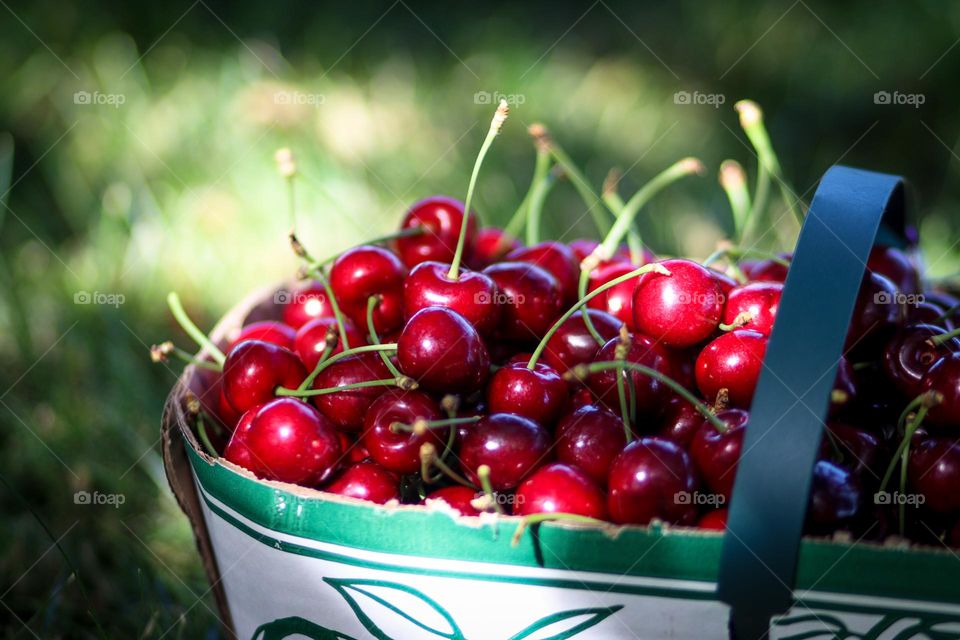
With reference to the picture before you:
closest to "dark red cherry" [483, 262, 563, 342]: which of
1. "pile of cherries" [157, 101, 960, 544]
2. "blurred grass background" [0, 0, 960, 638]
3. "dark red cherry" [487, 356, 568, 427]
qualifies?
"pile of cherries" [157, 101, 960, 544]

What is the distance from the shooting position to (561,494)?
3.19 feet

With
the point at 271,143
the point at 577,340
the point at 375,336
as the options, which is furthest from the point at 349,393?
the point at 271,143

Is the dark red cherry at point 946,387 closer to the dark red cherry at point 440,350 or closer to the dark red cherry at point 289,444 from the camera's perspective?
the dark red cherry at point 440,350

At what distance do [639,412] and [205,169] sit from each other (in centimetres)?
180

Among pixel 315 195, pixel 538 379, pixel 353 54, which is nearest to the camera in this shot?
pixel 538 379

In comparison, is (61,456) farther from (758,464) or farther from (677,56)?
(677,56)

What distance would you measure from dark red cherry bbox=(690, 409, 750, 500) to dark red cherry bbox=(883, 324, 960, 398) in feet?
0.77

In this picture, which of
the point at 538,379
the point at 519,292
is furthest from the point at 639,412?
the point at 519,292

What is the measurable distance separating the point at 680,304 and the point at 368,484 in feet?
1.44

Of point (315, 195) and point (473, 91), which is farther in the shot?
point (473, 91)

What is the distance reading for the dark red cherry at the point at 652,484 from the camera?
0.93 metres

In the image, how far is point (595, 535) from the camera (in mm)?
902

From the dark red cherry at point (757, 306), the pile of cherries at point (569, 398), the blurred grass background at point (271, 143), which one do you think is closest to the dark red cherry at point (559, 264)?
the pile of cherries at point (569, 398)

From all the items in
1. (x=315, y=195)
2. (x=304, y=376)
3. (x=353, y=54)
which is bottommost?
(x=304, y=376)
